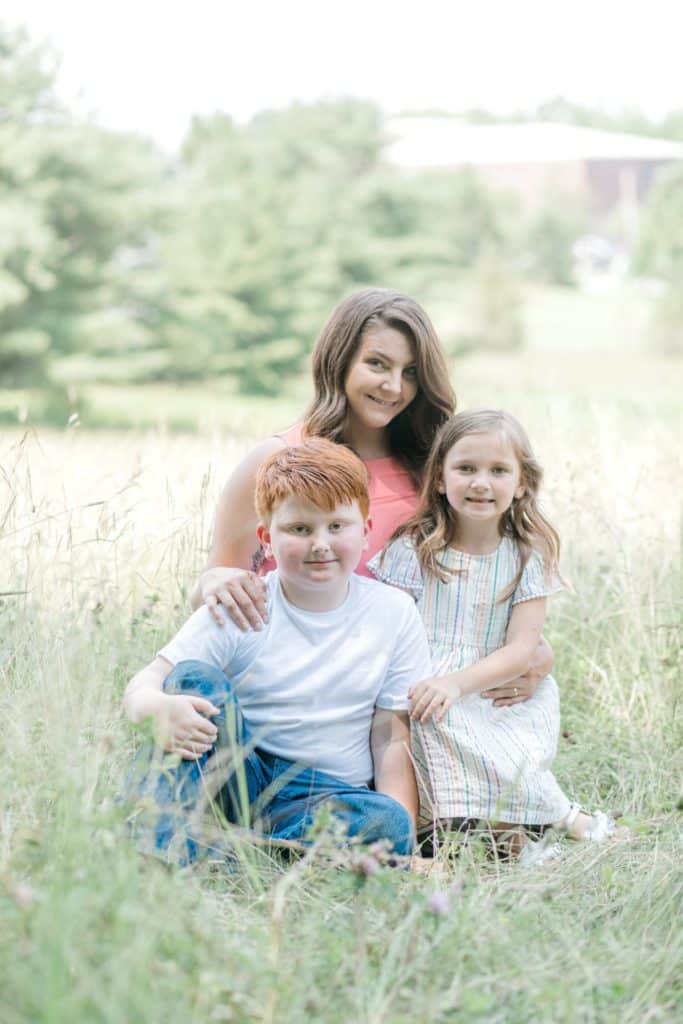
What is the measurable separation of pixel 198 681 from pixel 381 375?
96cm

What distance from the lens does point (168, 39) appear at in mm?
28625

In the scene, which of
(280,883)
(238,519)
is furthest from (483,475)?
(280,883)

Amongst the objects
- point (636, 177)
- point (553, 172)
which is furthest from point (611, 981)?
point (636, 177)

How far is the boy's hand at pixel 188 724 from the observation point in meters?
2.24

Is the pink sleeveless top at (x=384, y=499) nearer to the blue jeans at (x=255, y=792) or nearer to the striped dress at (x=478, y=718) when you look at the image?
the striped dress at (x=478, y=718)

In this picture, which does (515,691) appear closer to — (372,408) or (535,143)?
(372,408)

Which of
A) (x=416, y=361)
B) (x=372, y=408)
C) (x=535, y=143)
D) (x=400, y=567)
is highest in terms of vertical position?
(x=535, y=143)

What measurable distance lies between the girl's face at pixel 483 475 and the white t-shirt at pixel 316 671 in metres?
0.33

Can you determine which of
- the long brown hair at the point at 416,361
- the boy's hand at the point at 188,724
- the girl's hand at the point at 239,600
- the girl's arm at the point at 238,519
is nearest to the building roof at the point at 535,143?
the long brown hair at the point at 416,361

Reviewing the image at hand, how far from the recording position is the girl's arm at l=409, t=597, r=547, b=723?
8.25 feet

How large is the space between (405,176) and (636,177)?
26.8 m

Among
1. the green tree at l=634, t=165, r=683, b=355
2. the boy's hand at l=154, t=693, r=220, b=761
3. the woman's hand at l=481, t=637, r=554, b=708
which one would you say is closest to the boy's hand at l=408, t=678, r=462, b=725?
the woman's hand at l=481, t=637, r=554, b=708

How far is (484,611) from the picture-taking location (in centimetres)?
279

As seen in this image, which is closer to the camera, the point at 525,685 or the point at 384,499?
the point at 525,685
